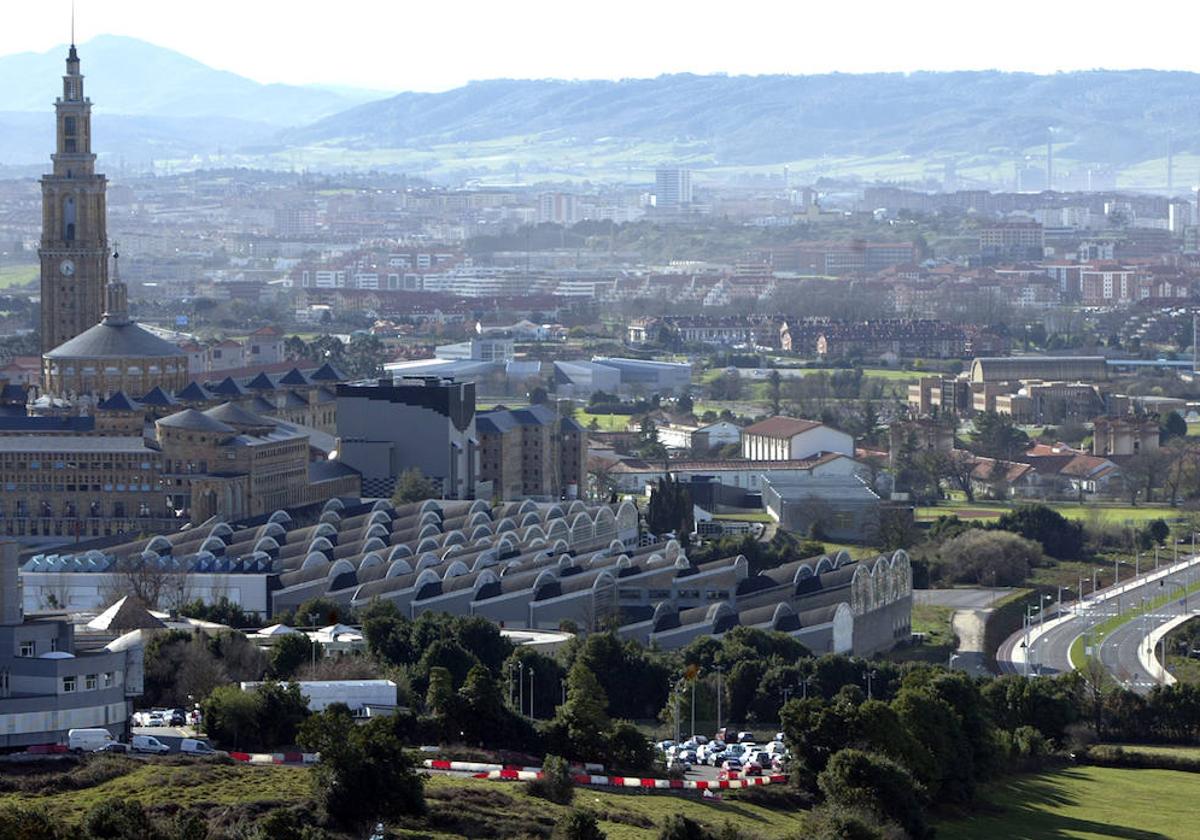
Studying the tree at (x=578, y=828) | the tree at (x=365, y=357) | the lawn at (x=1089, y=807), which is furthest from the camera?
the tree at (x=365, y=357)

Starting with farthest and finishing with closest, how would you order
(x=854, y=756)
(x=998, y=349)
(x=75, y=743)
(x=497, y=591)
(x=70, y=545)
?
1. (x=998, y=349)
2. (x=70, y=545)
3. (x=497, y=591)
4. (x=854, y=756)
5. (x=75, y=743)

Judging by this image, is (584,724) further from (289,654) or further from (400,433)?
(400,433)

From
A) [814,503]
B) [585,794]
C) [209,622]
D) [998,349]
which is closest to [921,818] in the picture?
[585,794]

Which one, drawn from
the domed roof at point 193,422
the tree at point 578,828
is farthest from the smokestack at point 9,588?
the domed roof at point 193,422

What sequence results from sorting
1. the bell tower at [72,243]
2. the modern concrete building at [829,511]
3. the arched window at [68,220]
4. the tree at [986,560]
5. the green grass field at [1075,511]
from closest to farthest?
the tree at [986,560]
the modern concrete building at [829,511]
the green grass field at [1075,511]
the bell tower at [72,243]
the arched window at [68,220]

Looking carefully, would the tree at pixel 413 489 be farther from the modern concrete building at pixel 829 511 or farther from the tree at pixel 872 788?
the tree at pixel 872 788

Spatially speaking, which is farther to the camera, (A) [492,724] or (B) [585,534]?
(B) [585,534]

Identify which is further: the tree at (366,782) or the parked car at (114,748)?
the parked car at (114,748)

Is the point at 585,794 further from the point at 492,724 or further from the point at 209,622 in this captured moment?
the point at 209,622
